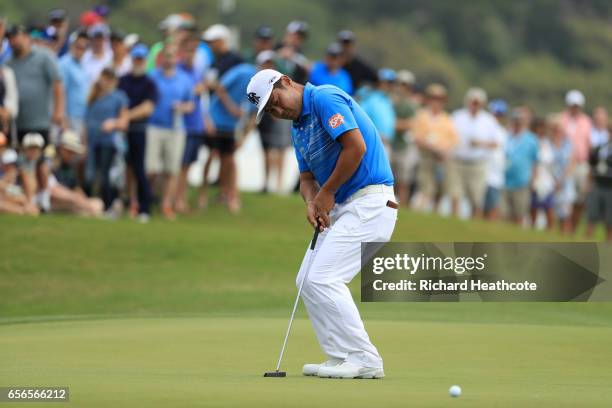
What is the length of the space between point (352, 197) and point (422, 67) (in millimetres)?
55053

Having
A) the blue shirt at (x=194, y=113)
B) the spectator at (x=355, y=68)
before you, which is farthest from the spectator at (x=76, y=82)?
the spectator at (x=355, y=68)

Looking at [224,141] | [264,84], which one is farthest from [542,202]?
[264,84]

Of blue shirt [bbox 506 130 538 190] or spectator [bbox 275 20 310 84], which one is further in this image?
blue shirt [bbox 506 130 538 190]

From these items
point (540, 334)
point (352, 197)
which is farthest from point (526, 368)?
point (540, 334)

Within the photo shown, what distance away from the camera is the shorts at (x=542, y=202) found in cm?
2642

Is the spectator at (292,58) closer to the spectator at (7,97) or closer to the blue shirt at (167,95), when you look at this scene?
the blue shirt at (167,95)

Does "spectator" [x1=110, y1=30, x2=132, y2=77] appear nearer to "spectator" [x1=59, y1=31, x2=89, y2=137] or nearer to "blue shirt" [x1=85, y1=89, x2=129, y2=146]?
"spectator" [x1=59, y1=31, x2=89, y2=137]

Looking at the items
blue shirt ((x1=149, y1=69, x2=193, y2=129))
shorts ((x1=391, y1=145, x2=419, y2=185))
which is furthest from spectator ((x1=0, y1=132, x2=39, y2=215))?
shorts ((x1=391, y1=145, x2=419, y2=185))

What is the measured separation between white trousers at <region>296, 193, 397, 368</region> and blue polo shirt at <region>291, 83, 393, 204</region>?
5.3 inches

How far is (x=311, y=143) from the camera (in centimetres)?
949

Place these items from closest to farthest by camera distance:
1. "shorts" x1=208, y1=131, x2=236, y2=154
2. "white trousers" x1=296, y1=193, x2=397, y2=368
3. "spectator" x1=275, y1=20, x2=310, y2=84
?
"white trousers" x1=296, y1=193, x2=397, y2=368 → "shorts" x1=208, y1=131, x2=236, y2=154 → "spectator" x1=275, y1=20, x2=310, y2=84

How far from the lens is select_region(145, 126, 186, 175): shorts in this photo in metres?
19.9

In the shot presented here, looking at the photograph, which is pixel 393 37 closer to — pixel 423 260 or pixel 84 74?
pixel 84 74

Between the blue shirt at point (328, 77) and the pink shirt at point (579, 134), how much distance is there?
6.35m
